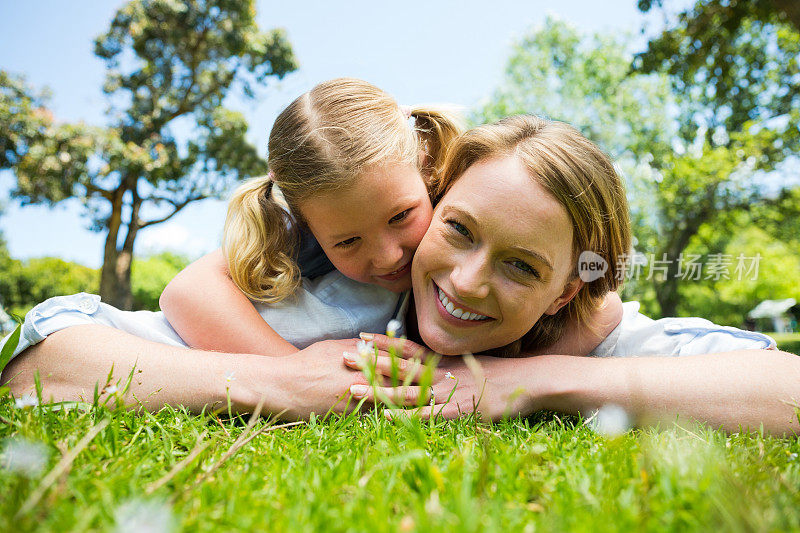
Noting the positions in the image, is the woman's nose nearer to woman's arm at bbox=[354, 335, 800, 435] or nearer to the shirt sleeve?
woman's arm at bbox=[354, 335, 800, 435]

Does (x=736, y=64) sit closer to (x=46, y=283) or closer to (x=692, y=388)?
(x=692, y=388)

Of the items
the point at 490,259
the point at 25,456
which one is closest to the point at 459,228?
the point at 490,259

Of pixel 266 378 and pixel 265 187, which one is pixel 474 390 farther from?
pixel 265 187

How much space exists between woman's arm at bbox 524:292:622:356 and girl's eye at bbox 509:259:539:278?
2.37 ft

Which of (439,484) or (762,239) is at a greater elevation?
(439,484)

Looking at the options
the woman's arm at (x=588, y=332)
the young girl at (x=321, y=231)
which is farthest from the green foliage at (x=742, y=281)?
the young girl at (x=321, y=231)

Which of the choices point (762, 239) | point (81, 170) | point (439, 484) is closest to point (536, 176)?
point (439, 484)

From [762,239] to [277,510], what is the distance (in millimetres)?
37538

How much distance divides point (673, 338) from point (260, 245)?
243 centimetres

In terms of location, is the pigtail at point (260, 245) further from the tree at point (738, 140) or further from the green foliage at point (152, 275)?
the green foliage at point (152, 275)

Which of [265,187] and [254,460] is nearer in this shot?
[254,460]

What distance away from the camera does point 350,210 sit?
8.68ft

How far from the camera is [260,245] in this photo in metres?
3.11

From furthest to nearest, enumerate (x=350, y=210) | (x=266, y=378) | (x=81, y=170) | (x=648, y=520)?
(x=81, y=170)
(x=350, y=210)
(x=266, y=378)
(x=648, y=520)
